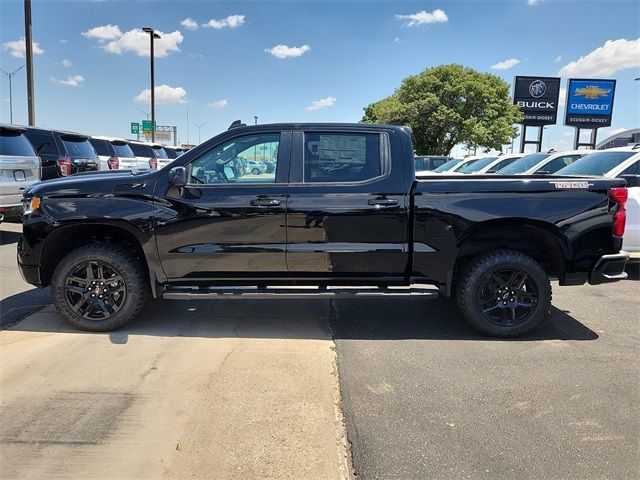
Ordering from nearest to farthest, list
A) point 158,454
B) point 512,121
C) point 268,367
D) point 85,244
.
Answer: point 158,454
point 268,367
point 85,244
point 512,121

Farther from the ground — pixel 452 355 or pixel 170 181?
pixel 170 181

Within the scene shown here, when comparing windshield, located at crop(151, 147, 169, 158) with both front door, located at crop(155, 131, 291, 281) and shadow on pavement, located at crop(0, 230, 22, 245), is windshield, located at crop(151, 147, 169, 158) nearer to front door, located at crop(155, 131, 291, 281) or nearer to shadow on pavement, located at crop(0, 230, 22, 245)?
shadow on pavement, located at crop(0, 230, 22, 245)

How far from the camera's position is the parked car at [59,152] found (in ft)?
31.8

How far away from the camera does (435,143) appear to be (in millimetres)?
38156

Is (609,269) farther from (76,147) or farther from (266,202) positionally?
(76,147)

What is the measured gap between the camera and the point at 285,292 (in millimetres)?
4570

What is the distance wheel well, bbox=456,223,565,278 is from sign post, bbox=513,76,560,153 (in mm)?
30335

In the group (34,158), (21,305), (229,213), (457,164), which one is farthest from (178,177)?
(457,164)

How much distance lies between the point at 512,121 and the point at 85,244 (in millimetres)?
36568

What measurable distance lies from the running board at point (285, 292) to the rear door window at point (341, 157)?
1.01m

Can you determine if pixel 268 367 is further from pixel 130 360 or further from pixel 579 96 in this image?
pixel 579 96

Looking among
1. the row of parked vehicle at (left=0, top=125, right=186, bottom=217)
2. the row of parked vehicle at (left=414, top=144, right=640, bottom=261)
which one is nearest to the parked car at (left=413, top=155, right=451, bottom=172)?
the row of parked vehicle at (left=414, top=144, right=640, bottom=261)

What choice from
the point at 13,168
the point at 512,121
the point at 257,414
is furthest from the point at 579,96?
the point at 257,414

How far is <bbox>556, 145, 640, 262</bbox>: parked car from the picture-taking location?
6395mm
